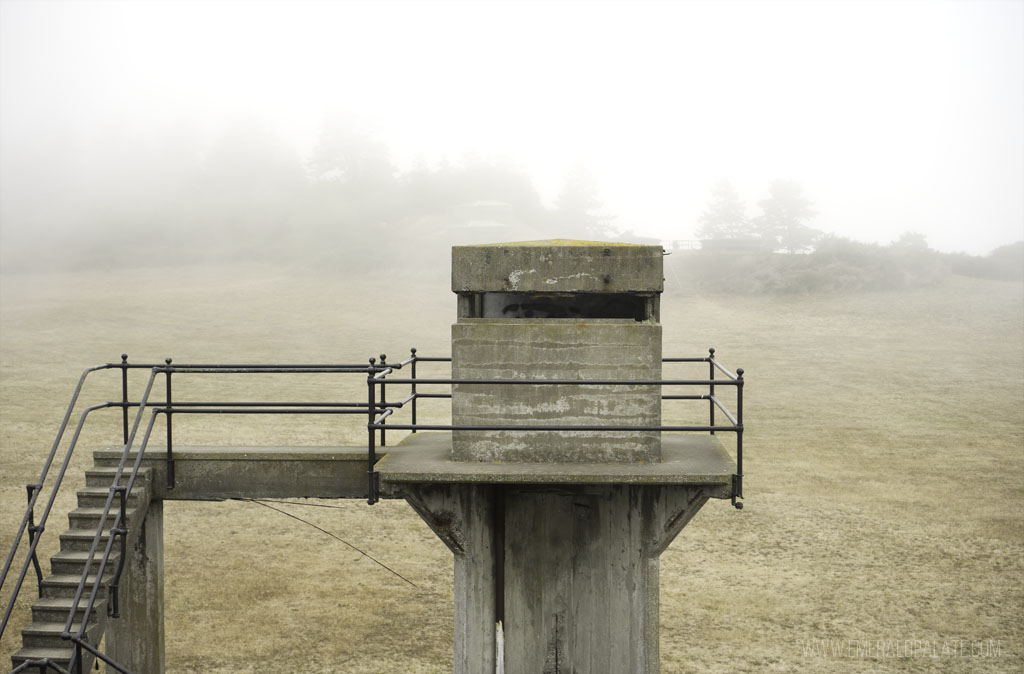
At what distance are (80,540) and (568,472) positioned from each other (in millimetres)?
4639

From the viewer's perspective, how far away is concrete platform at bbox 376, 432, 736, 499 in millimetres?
7941

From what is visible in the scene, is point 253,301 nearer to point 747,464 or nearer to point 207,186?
point 747,464

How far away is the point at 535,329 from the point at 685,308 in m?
45.5

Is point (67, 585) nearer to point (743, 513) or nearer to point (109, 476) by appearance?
point (109, 476)

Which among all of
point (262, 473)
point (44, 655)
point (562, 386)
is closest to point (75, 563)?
point (44, 655)

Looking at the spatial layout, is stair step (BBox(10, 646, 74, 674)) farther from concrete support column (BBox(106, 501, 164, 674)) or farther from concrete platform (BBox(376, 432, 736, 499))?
concrete platform (BBox(376, 432, 736, 499))

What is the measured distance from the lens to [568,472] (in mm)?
7977

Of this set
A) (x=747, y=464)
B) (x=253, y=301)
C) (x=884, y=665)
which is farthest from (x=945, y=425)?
(x=253, y=301)

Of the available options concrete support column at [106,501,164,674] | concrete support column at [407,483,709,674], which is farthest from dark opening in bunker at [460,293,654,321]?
concrete support column at [106,501,164,674]

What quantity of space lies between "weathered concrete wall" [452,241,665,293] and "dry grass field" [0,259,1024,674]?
6.58 metres

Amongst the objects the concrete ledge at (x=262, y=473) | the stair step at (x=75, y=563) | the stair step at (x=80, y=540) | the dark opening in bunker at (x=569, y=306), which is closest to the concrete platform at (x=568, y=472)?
the concrete ledge at (x=262, y=473)

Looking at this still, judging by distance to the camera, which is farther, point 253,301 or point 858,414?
point 253,301

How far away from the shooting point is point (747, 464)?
82.8 ft

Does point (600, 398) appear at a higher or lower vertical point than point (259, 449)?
higher
